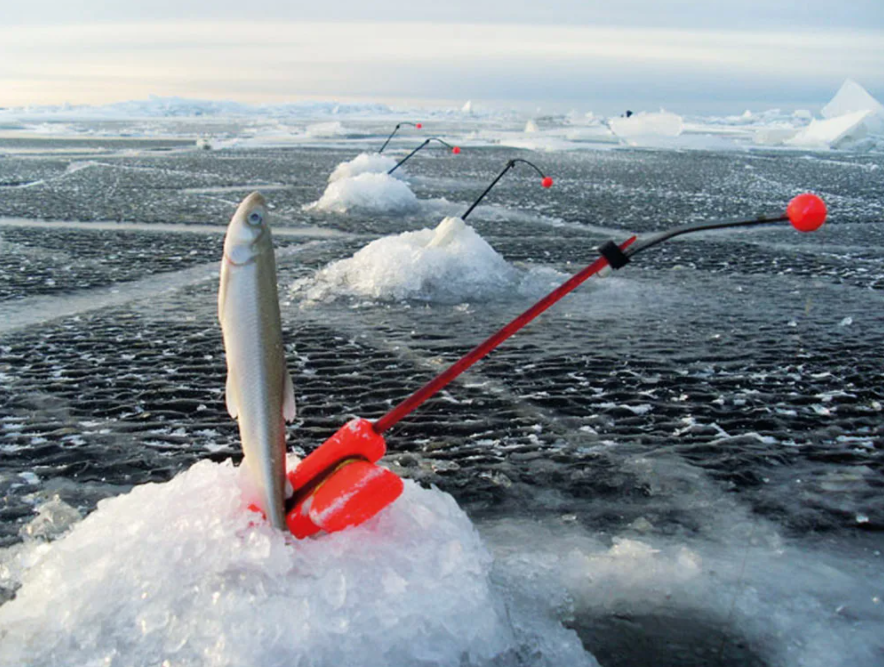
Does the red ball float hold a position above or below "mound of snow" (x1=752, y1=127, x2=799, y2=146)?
above

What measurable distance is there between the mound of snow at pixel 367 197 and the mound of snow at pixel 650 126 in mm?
47882

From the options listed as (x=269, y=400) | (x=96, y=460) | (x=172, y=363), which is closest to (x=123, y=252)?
(x=172, y=363)

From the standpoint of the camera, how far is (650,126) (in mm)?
65750

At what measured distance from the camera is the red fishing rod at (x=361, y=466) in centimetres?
366

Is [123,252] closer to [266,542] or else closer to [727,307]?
[727,307]

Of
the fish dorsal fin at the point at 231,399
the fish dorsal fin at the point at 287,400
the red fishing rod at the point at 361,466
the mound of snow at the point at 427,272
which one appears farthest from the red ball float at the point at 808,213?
the mound of snow at the point at 427,272

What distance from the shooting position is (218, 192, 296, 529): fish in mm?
3438

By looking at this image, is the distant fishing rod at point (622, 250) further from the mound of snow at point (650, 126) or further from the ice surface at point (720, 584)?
the mound of snow at point (650, 126)

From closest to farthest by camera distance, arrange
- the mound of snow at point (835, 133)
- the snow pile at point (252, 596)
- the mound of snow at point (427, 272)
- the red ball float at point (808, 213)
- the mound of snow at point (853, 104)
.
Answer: the red ball float at point (808, 213), the snow pile at point (252, 596), the mound of snow at point (427, 272), the mound of snow at point (835, 133), the mound of snow at point (853, 104)

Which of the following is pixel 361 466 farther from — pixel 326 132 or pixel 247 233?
pixel 326 132

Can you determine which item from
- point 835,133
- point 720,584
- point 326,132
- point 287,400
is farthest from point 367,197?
point 326,132

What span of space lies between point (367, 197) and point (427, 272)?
968 centimetres

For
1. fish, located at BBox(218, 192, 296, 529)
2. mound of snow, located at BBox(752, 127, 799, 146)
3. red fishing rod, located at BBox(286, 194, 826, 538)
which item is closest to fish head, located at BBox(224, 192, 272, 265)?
fish, located at BBox(218, 192, 296, 529)

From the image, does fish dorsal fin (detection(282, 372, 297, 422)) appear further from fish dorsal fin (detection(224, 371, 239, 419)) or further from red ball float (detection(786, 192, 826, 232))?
red ball float (detection(786, 192, 826, 232))
